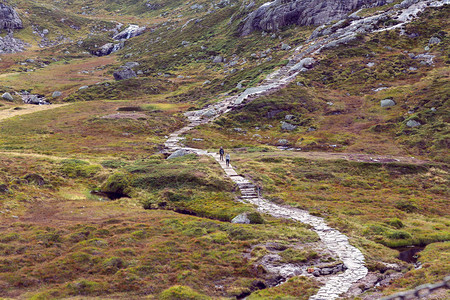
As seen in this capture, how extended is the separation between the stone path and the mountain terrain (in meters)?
0.18

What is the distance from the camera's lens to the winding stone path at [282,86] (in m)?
21.6

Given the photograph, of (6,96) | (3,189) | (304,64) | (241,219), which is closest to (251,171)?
(241,219)

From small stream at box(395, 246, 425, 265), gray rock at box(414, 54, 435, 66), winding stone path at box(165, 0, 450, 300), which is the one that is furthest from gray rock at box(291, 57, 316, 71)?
small stream at box(395, 246, 425, 265)

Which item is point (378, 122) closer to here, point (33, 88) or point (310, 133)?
point (310, 133)

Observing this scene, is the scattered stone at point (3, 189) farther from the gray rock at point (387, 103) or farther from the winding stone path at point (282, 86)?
the gray rock at point (387, 103)

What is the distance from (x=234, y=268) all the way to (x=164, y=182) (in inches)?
875

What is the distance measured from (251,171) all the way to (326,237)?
20951 mm

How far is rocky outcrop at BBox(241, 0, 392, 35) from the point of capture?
14150cm

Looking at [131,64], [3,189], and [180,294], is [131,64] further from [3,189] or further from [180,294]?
[180,294]

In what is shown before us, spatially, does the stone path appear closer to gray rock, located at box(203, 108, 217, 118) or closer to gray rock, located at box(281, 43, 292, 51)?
gray rock, located at box(203, 108, 217, 118)

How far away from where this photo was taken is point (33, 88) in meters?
131

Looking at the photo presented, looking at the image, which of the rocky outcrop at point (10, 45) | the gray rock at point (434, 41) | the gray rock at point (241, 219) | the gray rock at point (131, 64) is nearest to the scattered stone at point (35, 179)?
the gray rock at point (241, 219)

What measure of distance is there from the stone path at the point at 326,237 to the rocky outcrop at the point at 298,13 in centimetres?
11688

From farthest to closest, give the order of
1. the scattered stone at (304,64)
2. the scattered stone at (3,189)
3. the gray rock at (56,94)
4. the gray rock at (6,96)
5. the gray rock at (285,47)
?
1. the gray rock at (285,47)
2. the gray rock at (56,94)
3. the gray rock at (6,96)
4. the scattered stone at (304,64)
5. the scattered stone at (3,189)
